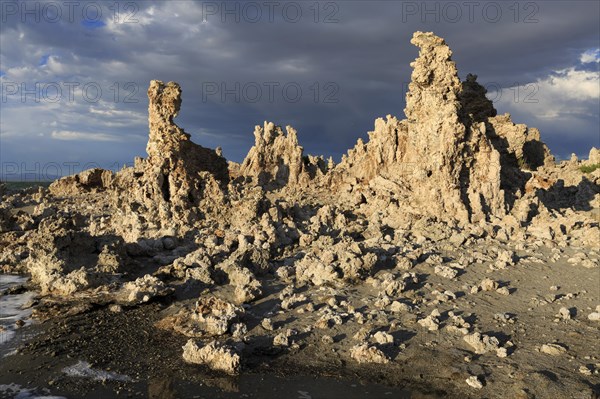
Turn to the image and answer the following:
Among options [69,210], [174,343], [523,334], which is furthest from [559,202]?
[69,210]

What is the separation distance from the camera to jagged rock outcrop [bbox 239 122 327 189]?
3062cm

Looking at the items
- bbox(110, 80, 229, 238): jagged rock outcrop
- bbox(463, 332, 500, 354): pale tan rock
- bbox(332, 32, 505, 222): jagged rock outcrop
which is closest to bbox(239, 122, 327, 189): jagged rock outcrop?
bbox(110, 80, 229, 238): jagged rock outcrop

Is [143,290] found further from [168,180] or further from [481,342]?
[481,342]

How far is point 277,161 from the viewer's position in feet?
104

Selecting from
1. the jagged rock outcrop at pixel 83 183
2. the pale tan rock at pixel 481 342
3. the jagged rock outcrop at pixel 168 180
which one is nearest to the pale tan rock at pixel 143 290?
the jagged rock outcrop at pixel 168 180

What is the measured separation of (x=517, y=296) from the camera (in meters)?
14.3

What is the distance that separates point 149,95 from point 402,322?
17.7 m

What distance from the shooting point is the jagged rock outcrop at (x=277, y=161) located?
30.6 m

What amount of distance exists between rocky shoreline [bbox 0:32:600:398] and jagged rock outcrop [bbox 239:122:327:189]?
128 centimetres

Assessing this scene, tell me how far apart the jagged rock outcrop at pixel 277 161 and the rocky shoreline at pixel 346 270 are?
128 cm

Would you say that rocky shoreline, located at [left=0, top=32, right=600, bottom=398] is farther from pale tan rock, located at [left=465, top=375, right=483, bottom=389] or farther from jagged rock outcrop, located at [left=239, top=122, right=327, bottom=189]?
jagged rock outcrop, located at [left=239, top=122, right=327, bottom=189]

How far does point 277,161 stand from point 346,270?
17271 millimetres

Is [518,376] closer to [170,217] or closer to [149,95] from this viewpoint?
[170,217]

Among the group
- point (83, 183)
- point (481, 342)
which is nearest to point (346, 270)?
point (481, 342)
